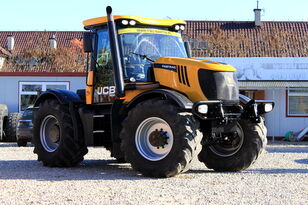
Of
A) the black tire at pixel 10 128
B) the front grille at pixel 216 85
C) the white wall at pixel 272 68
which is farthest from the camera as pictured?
the white wall at pixel 272 68

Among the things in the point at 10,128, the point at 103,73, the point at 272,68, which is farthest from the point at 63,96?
the point at 272,68

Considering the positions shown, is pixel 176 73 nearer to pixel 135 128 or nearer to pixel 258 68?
pixel 135 128

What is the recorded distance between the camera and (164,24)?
A: 12219mm

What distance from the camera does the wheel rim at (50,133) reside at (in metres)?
12.8

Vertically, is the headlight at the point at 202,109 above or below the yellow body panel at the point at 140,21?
below

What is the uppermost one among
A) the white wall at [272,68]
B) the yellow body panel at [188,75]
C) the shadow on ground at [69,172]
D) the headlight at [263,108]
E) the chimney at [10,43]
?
the chimney at [10,43]

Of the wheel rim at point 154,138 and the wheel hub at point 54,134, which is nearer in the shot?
the wheel rim at point 154,138

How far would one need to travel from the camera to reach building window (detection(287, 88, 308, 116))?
2770 centimetres

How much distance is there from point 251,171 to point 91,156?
576 cm

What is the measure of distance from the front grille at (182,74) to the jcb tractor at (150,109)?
17 millimetres

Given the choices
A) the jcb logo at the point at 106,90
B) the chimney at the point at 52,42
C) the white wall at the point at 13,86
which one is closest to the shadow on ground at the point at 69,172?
the jcb logo at the point at 106,90

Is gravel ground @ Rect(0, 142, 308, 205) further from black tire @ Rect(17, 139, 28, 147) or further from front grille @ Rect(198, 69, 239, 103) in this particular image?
black tire @ Rect(17, 139, 28, 147)

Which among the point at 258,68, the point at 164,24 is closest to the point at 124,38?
the point at 164,24

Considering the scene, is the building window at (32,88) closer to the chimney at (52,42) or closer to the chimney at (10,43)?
the chimney at (52,42)
